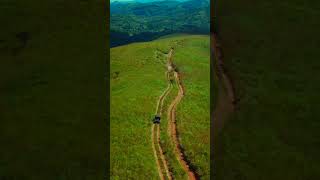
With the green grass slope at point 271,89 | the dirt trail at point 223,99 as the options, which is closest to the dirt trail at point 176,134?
the green grass slope at point 271,89

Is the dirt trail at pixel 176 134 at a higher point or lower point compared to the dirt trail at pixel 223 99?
lower

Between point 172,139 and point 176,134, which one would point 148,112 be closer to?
point 176,134
